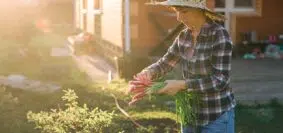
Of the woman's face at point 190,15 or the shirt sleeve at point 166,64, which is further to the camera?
the shirt sleeve at point 166,64

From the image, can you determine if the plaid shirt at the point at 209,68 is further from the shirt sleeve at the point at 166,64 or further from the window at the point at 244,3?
the window at the point at 244,3

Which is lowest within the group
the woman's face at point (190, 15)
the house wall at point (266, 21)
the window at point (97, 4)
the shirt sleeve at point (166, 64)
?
the house wall at point (266, 21)

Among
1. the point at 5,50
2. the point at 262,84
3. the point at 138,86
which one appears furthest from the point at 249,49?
the point at 138,86

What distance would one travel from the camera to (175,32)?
12898 millimetres

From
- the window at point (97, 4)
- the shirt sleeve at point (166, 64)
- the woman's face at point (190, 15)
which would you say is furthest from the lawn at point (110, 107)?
the window at point (97, 4)

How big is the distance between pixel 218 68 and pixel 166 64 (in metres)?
0.55

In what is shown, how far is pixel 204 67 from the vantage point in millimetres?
3623

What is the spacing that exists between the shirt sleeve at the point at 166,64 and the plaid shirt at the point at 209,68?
79 mm

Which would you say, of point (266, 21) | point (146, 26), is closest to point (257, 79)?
point (146, 26)

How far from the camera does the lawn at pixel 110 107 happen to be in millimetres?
7070

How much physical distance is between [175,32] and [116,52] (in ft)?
6.38

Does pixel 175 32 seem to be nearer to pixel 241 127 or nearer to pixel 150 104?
pixel 150 104

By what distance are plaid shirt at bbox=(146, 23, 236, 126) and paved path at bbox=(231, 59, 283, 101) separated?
558 centimetres

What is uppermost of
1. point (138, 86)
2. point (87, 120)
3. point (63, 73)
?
point (138, 86)
